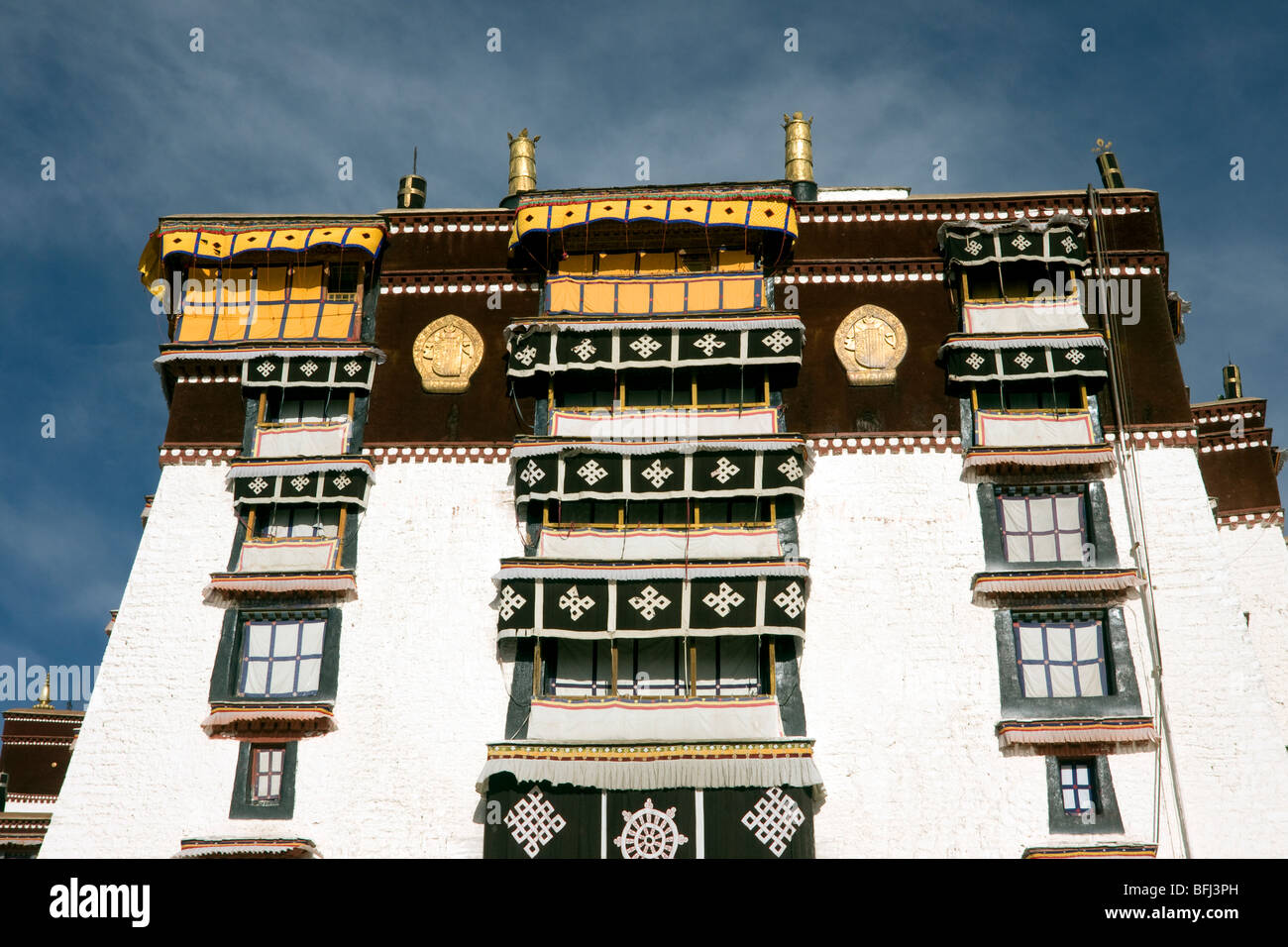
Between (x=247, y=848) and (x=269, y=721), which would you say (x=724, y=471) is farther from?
(x=247, y=848)

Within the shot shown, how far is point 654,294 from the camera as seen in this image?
3347 centimetres

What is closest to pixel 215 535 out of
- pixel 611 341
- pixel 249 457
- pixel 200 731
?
pixel 249 457

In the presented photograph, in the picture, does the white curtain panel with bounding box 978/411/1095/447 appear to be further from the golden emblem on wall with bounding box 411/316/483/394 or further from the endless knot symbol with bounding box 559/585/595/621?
the golden emblem on wall with bounding box 411/316/483/394

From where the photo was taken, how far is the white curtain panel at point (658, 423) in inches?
1252

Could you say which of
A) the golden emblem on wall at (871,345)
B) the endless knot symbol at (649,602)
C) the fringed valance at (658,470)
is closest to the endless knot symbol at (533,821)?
the endless knot symbol at (649,602)

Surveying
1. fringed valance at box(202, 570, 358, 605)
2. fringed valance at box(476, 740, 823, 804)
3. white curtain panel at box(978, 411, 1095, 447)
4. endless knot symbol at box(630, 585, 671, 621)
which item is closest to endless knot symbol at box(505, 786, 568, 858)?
fringed valance at box(476, 740, 823, 804)

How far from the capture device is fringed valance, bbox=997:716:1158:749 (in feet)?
92.2

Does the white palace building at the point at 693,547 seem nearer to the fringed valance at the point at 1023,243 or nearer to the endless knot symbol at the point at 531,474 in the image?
the fringed valance at the point at 1023,243

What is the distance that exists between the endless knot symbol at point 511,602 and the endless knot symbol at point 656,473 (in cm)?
386

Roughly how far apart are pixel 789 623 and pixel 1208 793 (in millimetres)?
8705

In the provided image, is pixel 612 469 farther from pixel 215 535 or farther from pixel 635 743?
pixel 215 535

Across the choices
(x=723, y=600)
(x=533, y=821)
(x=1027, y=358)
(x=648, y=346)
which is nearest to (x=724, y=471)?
(x=723, y=600)

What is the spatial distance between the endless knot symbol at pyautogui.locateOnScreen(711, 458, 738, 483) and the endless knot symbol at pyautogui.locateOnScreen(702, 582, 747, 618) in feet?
8.22

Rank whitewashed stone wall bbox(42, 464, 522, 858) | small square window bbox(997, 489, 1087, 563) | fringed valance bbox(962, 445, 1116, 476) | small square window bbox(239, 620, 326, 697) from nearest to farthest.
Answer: whitewashed stone wall bbox(42, 464, 522, 858) < small square window bbox(239, 620, 326, 697) < small square window bbox(997, 489, 1087, 563) < fringed valance bbox(962, 445, 1116, 476)
